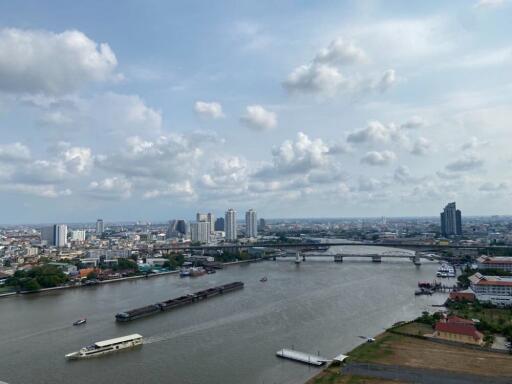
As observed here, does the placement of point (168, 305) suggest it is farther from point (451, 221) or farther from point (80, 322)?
point (451, 221)

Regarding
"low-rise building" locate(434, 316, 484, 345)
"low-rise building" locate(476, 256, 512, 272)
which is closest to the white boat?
"low-rise building" locate(434, 316, 484, 345)

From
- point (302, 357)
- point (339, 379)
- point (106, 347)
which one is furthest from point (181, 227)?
point (339, 379)

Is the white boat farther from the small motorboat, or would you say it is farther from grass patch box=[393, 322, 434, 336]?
grass patch box=[393, 322, 434, 336]

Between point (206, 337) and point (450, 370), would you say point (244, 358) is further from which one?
point (450, 370)

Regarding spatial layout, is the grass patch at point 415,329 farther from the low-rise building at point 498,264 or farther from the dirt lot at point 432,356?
the low-rise building at point 498,264

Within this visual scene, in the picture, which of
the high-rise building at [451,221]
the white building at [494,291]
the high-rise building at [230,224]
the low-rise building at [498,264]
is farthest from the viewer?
the high-rise building at [230,224]

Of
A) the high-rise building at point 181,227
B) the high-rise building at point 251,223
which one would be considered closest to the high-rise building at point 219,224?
the high-rise building at point 181,227

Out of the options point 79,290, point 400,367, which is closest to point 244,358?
→ point 400,367
